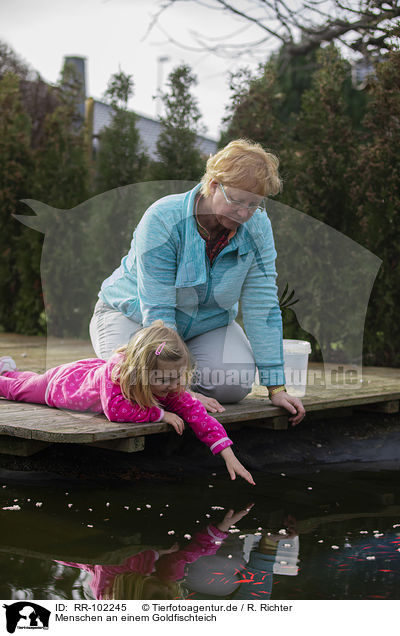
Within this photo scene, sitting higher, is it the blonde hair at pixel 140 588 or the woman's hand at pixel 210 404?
the woman's hand at pixel 210 404

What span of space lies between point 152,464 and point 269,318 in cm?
106

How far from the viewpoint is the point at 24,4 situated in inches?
189

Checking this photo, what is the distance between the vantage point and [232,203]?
310 cm

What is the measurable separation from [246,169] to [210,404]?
114 cm

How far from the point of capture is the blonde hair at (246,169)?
3.05m

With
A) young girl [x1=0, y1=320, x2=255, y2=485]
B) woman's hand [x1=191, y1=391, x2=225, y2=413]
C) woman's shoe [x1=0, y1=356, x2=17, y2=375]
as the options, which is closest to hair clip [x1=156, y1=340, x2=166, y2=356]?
young girl [x1=0, y1=320, x2=255, y2=485]

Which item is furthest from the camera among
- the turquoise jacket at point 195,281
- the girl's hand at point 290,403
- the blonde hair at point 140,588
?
the girl's hand at point 290,403

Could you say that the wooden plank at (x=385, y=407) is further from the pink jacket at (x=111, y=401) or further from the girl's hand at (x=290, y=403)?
the pink jacket at (x=111, y=401)

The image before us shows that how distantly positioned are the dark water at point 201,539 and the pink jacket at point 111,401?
372mm
